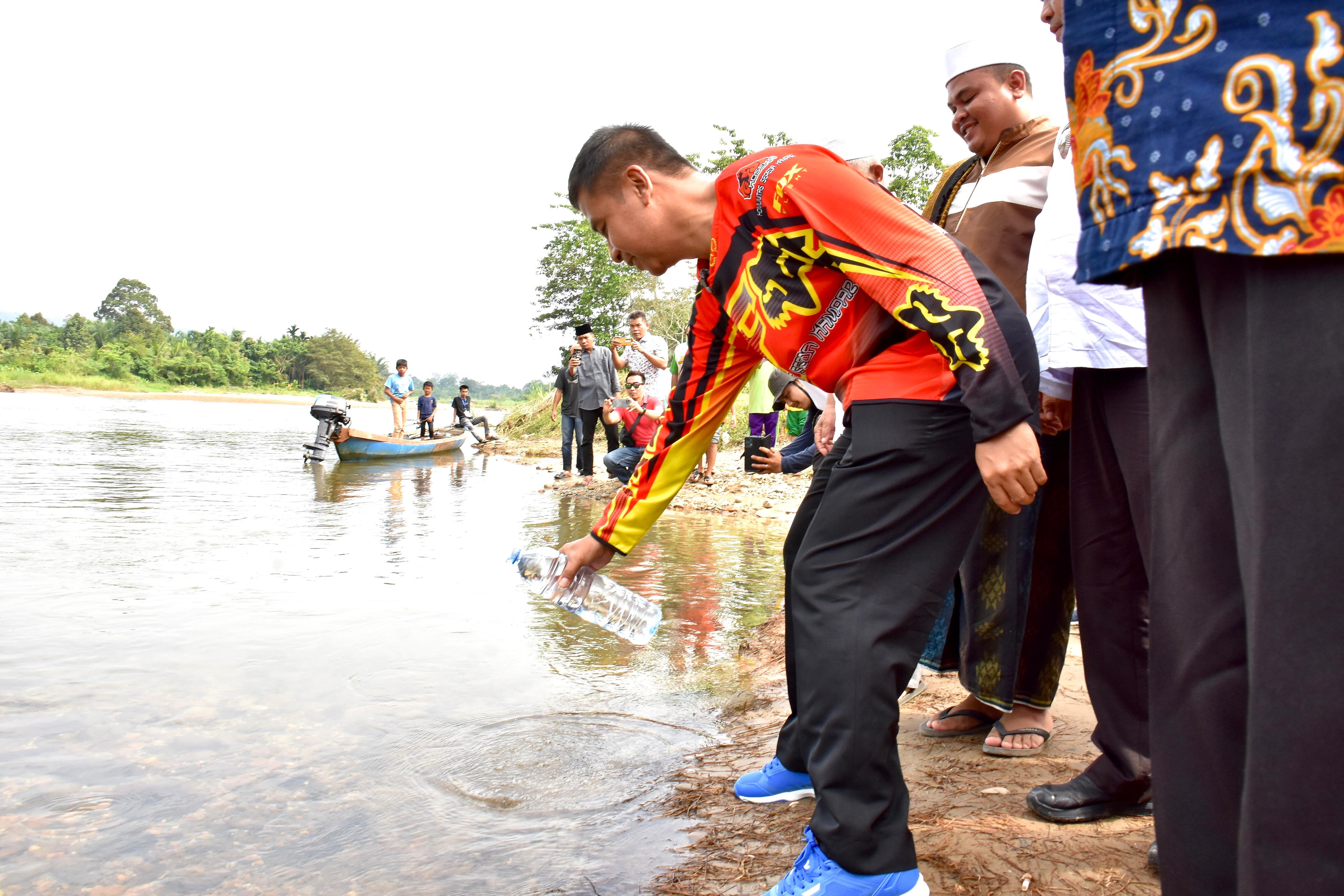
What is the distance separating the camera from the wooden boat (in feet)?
46.9

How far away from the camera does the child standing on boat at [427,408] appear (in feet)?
65.2

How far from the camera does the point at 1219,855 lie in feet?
3.11

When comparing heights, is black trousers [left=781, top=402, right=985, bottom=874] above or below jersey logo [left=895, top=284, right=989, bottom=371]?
below

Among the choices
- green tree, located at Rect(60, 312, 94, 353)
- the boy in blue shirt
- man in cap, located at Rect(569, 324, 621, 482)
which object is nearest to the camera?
man in cap, located at Rect(569, 324, 621, 482)

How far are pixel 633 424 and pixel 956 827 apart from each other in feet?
24.0

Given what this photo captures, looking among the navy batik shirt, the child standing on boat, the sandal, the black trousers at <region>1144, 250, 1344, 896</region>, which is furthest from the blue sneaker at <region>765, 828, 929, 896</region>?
the child standing on boat

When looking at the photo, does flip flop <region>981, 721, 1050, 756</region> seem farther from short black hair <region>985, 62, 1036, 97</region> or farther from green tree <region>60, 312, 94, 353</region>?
green tree <region>60, 312, 94, 353</region>

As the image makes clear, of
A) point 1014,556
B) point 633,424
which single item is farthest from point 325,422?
point 1014,556

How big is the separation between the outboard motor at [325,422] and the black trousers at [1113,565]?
13.0 m

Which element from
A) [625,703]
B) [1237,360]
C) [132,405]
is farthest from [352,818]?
[132,405]

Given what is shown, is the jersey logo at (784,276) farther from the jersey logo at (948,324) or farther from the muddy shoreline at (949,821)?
the muddy shoreline at (949,821)

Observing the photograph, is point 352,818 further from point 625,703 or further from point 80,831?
point 625,703

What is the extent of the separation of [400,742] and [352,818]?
549mm

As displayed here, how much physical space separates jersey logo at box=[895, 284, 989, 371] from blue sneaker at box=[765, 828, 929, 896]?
97 centimetres
